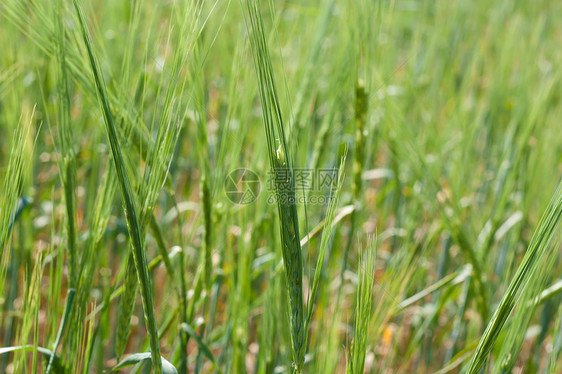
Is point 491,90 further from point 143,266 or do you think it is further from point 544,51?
point 143,266

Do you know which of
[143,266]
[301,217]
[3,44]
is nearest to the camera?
[143,266]

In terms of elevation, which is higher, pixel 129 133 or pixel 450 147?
pixel 129 133

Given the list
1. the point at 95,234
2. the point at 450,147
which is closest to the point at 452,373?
the point at 450,147

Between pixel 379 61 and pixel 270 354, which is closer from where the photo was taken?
pixel 270 354

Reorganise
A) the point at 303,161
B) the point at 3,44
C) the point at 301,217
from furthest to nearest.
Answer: the point at 3,44 → the point at 303,161 → the point at 301,217

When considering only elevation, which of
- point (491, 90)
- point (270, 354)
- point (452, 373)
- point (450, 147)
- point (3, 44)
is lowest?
point (452, 373)

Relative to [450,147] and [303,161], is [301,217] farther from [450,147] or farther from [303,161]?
[450,147]

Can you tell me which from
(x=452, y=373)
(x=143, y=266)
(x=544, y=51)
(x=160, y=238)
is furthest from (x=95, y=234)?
(x=544, y=51)
